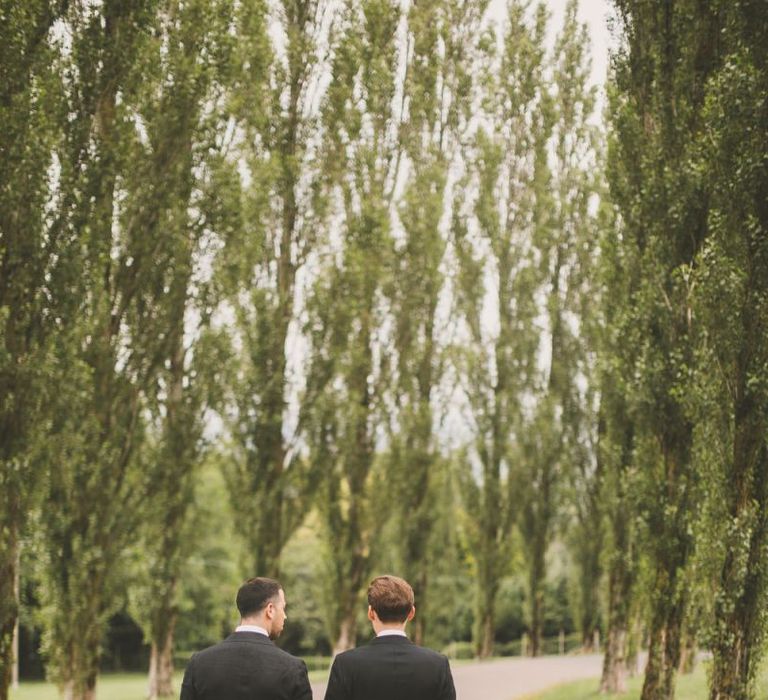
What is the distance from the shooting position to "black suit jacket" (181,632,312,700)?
344 cm

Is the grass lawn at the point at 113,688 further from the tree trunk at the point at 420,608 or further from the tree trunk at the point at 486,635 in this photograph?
the tree trunk at the point at 486,635

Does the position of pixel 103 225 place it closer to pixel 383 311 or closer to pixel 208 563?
pixel 383 311

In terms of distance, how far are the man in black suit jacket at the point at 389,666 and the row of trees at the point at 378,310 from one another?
633cm

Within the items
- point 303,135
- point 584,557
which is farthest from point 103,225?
point 584,557

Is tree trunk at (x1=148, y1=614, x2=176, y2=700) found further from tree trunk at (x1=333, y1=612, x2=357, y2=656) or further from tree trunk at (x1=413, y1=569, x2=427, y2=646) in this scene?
tree trunk at (x1=413, y1=569, x2=427, y2=646)

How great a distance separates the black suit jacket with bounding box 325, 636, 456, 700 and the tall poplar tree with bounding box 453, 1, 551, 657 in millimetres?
19944

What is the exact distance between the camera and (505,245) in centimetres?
2389

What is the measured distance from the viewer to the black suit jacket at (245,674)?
3443mm

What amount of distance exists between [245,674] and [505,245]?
69.3ft

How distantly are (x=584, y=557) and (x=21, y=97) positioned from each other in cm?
2041

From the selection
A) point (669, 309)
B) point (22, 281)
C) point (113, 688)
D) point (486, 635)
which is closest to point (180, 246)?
point (22, 281)

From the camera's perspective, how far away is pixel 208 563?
37.5m

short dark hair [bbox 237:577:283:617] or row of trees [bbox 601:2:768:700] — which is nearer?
short dark hair [bbox 237:577:283:617]

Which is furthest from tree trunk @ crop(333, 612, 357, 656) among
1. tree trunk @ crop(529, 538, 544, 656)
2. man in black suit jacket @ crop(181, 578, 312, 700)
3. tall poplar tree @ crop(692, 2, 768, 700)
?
man in black suit jacket @ crop(181, 578, 312, 700)
